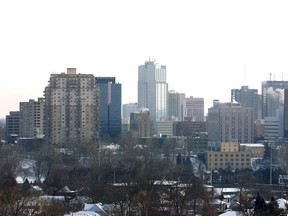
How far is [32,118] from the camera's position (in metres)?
69.0

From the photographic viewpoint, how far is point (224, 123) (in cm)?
6469

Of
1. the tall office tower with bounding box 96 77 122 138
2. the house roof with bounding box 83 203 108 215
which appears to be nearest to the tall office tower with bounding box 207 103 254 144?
the tall office tower with bounding box 96 77 122 138

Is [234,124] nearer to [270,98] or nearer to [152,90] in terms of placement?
[270,98]

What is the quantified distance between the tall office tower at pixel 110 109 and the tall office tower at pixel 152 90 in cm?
4303

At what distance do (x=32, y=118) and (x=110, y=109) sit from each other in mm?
7709

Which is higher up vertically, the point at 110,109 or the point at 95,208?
the point at 110,109

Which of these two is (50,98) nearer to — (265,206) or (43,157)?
(43,157)

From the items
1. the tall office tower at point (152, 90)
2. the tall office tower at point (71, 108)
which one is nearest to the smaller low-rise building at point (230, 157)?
the tall office tower at point (71, 108)

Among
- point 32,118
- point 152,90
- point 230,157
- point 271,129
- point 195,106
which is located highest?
point 152,90

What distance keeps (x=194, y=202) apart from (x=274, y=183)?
12.5 metres

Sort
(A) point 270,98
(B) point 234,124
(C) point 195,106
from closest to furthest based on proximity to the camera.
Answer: (B) point 234,124 < (A) point 270,98 < (C) point 195,106

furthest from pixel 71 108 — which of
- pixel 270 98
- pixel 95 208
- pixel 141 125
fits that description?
pixel 270 98

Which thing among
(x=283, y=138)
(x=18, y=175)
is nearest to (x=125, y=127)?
(x=283, y=138)

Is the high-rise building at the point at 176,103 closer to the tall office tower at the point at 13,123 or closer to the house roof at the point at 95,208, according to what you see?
the tall office tower at the point at 13,123
